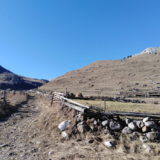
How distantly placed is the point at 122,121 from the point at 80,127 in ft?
6.84

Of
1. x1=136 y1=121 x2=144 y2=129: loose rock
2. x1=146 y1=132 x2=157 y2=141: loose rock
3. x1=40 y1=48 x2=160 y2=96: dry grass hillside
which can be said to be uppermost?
x1=40 y1=48 x2=160 y2=96: dry grass hillside

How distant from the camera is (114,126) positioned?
7145mm

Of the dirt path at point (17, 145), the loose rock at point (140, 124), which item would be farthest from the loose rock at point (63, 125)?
the loose rock at point (140, 124)

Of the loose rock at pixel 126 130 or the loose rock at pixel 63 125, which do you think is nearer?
the loose rock at pixel 126 130

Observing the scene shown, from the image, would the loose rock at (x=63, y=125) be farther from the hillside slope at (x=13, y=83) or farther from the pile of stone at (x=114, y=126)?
the hillside slope at (x=13, y=83)

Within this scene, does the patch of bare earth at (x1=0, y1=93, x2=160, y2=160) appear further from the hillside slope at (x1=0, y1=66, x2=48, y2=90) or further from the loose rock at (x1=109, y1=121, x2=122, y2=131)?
the hillside slope at (x1=0, y1=66, x2=48, y2=90)

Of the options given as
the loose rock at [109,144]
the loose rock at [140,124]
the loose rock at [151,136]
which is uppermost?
the loose rock at [140,124]

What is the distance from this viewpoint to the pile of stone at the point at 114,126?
21.6ft

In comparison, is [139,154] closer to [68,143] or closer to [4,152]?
[68,143]

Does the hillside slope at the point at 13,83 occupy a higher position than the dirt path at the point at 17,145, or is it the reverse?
the hillside slope at the point at 13,83

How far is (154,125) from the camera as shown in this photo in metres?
6.64

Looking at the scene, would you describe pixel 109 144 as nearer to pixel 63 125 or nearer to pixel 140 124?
pixel 140 124

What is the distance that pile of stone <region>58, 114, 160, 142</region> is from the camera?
6.59 metres

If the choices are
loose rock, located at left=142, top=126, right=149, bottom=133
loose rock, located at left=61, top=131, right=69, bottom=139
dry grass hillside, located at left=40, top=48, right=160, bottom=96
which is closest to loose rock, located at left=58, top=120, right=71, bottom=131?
loose rock, located at left=61, top=131, right=69, bottom=139
